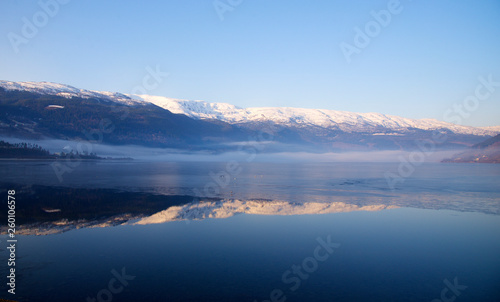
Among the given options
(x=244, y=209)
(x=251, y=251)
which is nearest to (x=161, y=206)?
A: (x=244, y=209)

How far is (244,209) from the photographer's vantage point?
1405 inches

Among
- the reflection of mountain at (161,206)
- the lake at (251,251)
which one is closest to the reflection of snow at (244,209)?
the reflection of mountain at (161,206)

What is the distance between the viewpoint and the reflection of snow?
31609 millimetres

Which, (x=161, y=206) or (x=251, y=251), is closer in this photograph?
(x=251, y=251)

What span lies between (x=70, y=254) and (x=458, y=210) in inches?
1362

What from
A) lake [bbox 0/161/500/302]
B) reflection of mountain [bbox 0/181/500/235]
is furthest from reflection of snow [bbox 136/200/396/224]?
lake [bbox 0/161/500/302]

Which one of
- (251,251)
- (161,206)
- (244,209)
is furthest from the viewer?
(161,206)

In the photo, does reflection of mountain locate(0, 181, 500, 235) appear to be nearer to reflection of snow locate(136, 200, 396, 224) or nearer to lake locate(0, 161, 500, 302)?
reflection of snow locate(136, 200, 396, 224)

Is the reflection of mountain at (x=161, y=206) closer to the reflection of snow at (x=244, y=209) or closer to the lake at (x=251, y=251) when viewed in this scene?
the reflection of snow at (x=244, y=209)

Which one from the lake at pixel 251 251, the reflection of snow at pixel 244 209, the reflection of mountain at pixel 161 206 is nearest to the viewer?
the lake at pixel 251 251

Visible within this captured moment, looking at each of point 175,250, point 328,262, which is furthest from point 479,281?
point 175,250

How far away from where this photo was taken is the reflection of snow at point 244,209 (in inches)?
1244

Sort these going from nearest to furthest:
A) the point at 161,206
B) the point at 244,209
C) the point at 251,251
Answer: the point at 251,251
the point at 244,209
the point at 161,206

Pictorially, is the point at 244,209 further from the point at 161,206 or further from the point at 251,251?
the point at 251,251
